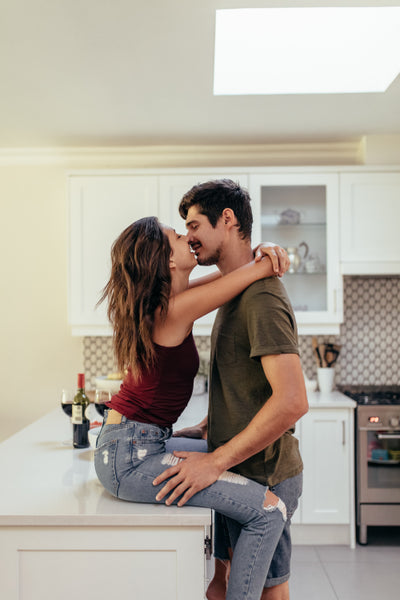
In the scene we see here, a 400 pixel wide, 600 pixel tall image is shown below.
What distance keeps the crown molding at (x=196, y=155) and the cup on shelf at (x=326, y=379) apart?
148 cm

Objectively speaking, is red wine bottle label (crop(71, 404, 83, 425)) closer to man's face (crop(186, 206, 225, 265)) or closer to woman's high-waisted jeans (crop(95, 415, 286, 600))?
woman's high-waisted jeans (crop(95, 415, 286, 600))

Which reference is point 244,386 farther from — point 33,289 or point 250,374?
point 33,289

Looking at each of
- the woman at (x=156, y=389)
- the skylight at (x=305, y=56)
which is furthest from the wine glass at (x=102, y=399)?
the skylight at (x=305, y=56)

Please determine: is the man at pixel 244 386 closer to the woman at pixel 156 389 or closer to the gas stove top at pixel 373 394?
the woman at pixel 156 389

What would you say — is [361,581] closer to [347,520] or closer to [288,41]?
[347,520]

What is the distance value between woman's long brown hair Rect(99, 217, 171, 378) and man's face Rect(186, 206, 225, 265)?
0.24 meters

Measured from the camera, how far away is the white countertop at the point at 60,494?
143 cm

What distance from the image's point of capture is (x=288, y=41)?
2967 millimetres

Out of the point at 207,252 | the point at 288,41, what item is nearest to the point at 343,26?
the point at 288,41

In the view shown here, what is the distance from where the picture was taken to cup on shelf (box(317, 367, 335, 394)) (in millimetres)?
3744

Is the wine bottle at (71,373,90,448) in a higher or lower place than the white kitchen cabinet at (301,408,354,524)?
higher

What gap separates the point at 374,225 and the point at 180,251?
240 centimetres

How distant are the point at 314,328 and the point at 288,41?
5.72ft

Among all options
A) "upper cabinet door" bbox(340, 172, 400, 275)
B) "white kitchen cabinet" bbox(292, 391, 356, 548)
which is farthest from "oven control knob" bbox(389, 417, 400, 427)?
"upper cabinet door" bbox(340, 172, 400, 275)
